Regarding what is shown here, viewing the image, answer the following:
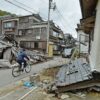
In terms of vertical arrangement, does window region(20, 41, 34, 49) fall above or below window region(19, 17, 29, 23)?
below

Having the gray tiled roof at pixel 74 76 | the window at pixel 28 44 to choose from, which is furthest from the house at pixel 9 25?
the gray tiled roof at pixel 74 76

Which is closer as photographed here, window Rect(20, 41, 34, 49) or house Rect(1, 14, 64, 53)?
house Rect(1, 14, 64, 53)

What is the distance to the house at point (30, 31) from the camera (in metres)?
38.2

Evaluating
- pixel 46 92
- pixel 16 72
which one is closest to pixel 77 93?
pixel 46 92

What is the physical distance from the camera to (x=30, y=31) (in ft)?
133

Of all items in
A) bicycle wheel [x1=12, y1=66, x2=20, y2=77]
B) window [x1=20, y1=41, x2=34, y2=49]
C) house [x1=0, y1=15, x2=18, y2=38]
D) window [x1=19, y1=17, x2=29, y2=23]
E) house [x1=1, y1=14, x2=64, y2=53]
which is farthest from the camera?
house [x1=0, y1=15, x2=18, y2=38]

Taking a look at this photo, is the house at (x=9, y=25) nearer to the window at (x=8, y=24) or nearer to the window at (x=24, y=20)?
the window at (x=8, y=24)

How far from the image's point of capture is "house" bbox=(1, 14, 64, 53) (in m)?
38.2

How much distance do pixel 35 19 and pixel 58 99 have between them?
3597cm

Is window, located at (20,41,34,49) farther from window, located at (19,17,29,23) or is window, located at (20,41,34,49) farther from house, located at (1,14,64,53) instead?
window, located at (19,17,29,23)

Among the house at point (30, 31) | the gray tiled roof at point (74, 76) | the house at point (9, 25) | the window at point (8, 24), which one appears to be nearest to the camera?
the gray tiled roof at point (74, 76)

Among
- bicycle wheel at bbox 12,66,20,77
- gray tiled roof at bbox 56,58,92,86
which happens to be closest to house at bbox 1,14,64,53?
bicycle wheel at bbox 12,66,20,77

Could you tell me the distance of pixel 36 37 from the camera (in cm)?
3909

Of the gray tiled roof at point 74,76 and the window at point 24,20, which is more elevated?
the window at point 24,20
